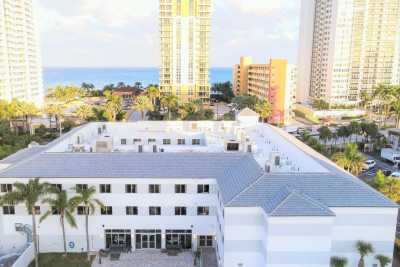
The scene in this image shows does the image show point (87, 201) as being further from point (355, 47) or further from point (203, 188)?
point (355, 47)

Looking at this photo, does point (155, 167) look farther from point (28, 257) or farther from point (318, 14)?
point (318, 14)

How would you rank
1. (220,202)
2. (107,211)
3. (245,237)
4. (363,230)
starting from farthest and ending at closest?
(107,211)
(220,202)
(245,237)
(363,230)

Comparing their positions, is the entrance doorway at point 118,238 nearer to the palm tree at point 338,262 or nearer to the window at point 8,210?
the window at point 8,210

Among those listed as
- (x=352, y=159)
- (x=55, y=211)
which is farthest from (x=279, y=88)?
(x=55, y=211)

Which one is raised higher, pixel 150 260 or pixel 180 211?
pixel 180 211

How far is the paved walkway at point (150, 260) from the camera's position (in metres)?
36.0

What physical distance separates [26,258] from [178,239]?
610 inches

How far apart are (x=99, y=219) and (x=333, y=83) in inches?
5289

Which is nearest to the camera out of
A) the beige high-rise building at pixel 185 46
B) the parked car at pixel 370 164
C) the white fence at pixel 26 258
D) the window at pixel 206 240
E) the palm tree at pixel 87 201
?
the white fence at pixel 26 258

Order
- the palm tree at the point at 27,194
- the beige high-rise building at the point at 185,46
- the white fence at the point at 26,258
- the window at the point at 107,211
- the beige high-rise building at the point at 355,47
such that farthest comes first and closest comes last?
the beige high-rise building at the point at 355,47
the beige high-rise building at the point at 185,46
the window at the point at 107,211
the white fence at the point at 26,258
the palm tree at the point at 27,194

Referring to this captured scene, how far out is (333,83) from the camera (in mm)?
150000

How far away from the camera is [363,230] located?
30172 mm

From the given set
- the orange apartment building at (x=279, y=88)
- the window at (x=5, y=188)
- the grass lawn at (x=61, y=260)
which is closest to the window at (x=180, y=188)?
the grass lawn at (x=61, y=260)

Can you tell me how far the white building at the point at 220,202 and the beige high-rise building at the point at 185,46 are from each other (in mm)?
91962
